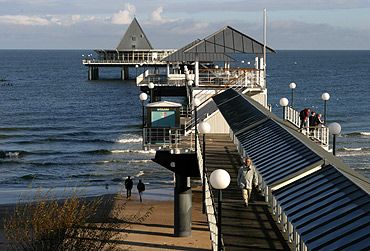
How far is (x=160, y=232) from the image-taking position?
60.8 feet

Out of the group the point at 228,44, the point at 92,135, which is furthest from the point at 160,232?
the point at 92,135

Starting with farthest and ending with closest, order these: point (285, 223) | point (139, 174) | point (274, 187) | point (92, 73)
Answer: point (92, 73) → point (139, 174) → point (285, 223) → point (274, 187)

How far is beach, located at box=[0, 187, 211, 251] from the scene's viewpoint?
16.8 meters

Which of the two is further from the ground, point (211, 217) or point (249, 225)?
point (211, 217)

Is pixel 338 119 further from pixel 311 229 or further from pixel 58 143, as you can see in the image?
pixel 311 229

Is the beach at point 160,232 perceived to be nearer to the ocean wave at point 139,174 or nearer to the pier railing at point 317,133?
the pier railing at point 317,133

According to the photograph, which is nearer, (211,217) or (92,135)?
(211,217)

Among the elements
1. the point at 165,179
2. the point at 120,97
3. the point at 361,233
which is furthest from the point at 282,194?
the point at 120,97

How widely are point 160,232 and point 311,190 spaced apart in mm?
9589

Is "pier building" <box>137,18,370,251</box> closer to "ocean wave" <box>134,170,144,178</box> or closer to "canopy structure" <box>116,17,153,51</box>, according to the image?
"ocean wave" <box>134,170,144,178</box>

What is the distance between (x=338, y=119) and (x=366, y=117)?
3.46 metres

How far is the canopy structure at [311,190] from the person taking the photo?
7.80 m

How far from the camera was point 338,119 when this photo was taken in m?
53.1

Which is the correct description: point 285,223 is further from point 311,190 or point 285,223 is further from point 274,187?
point 311,190
